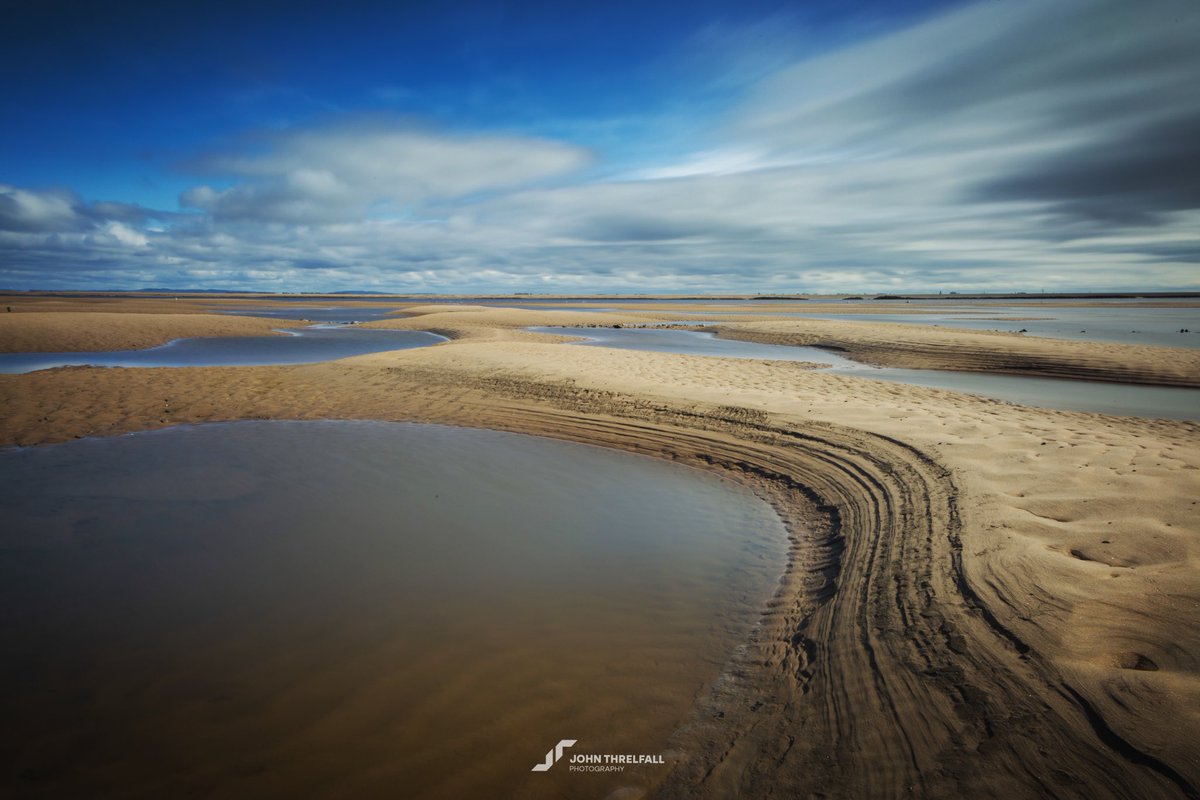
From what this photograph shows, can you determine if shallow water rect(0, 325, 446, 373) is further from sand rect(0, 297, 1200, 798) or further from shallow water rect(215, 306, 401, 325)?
shallow water rect(215, 306, 401, 325)

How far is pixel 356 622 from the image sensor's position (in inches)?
209

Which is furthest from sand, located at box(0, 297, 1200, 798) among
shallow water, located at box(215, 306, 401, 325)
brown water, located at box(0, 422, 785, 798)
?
shallow water, located at box(215, 306, 401, 325)

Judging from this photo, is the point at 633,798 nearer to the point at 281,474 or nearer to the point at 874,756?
the point at 874,756

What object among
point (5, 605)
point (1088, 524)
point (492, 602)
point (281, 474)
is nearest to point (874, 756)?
point (492, 602)

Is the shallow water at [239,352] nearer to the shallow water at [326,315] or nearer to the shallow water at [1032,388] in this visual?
the shallow water at [326,315]

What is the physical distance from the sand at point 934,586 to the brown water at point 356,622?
667mm

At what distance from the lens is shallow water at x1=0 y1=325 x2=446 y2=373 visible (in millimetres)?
22172

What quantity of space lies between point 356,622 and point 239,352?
85.9ft

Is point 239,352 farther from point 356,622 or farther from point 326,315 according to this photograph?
point 326,315

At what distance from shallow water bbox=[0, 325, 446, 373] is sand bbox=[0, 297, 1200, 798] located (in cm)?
920

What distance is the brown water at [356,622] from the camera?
3.75 meters

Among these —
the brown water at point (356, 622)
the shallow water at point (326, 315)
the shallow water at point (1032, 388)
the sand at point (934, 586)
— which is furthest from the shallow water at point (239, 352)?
the brown water at point (356, 622)

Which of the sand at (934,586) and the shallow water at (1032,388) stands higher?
the shallow water at (1032,388)

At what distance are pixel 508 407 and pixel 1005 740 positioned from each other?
1228cm
